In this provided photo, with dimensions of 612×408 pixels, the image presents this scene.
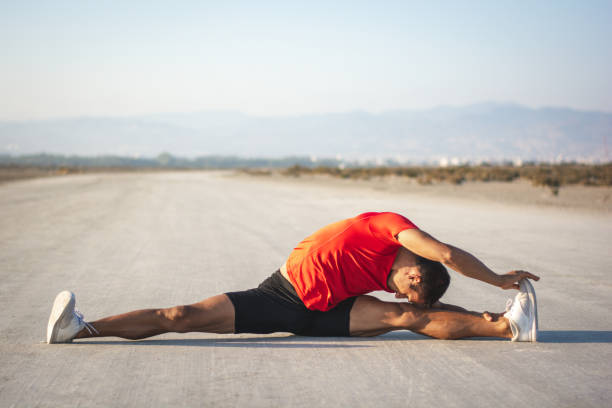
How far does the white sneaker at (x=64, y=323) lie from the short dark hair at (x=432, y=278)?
7.90ft

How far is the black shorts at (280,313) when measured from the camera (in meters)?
4.21

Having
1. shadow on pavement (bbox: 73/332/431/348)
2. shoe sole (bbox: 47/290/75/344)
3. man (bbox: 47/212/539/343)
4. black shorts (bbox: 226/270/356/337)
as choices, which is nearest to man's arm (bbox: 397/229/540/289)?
man (bbox: 47/212/539/343)

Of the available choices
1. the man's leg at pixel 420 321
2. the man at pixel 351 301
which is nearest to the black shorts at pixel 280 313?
the man at pixel 351 301

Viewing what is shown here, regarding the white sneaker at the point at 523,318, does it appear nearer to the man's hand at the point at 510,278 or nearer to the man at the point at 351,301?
the man at the point at 351,301

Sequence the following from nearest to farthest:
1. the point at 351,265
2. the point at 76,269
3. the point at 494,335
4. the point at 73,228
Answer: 1. the point at 351,265
2. the point at 494,335
3. the point at 76,269
4. the point at 73,228

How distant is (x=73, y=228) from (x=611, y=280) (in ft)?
33.0

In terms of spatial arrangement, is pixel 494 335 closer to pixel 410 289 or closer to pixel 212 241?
pixel 410 289

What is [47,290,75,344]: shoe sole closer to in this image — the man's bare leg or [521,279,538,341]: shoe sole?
the man's bare leg

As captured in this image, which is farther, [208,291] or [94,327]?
[208,291]

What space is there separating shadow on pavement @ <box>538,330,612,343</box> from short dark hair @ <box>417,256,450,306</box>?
0.95m

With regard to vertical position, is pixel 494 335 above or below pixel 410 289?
below

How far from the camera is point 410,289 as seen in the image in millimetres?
4180

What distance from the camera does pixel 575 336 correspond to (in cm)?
455

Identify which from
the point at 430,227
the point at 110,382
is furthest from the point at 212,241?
the point at 110,382
